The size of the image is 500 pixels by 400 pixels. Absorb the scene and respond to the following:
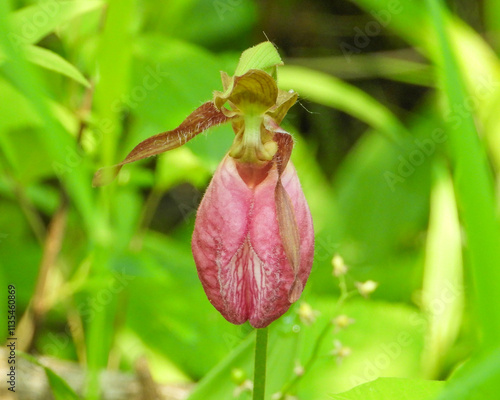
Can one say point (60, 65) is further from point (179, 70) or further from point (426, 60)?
point (426, 60)

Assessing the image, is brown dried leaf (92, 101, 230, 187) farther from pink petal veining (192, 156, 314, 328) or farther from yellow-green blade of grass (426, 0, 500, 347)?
yellow-green blade of grass (426, 0, 500, 347)

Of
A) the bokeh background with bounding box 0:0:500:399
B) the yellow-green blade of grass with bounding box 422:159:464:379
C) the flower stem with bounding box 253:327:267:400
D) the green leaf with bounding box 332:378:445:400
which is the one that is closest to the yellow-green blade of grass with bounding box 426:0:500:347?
the bokeh background with bounding box 0:0:500:399

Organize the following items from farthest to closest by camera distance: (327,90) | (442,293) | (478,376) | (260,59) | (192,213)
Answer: (192,213) → (327,90) → (442,293) → (260,59) → (478,376)

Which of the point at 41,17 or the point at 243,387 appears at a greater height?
the point at 41,17

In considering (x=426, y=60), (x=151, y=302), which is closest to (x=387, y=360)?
(x=151, y=302)

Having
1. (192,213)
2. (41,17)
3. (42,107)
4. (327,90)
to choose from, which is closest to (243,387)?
(42,107)

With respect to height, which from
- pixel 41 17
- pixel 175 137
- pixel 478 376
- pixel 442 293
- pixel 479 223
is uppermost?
pixel 41 17

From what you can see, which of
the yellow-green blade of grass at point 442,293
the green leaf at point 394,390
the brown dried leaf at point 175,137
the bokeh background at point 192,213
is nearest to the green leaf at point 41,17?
the bokeh background at point 192,213

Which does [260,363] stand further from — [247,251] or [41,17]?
[41,17]
